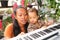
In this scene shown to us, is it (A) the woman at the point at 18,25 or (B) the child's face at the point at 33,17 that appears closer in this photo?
(A) the woman at the point at 18,25

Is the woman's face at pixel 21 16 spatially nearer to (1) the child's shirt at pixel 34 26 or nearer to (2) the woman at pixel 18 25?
A: (2) the woman at pixel 18 25

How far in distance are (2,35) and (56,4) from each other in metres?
0.84

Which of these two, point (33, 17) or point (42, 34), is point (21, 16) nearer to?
point (33, 17)

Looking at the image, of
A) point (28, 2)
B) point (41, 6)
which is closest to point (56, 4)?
point (41, 6)

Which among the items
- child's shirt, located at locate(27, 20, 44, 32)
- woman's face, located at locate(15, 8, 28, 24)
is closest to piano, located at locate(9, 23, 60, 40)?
child's shirt, located at locate(27, 20, 44, 32)

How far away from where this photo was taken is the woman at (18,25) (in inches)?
53.0

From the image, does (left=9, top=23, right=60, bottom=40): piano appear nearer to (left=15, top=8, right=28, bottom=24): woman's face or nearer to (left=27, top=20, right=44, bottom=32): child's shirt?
(left=27, top=20, right=44, bottom=32): child's shirt

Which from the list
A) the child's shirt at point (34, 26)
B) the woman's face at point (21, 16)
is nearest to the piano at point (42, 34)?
the child's shirt at point (34, 26)

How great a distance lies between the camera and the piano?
143 centimetres

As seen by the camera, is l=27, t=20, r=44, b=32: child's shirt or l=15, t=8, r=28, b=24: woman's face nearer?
l=15, t=8, r=28, b=24: woman's face

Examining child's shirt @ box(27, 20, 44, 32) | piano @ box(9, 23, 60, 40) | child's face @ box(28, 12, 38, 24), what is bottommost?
piano @ box(9, 23, 60, 40)

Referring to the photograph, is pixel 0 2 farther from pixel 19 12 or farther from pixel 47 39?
pixel 47 39

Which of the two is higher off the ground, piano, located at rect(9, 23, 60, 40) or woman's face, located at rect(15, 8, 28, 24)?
woman's face, located at rect(15, 8, 28, 24)

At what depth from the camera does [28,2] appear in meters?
1.46
